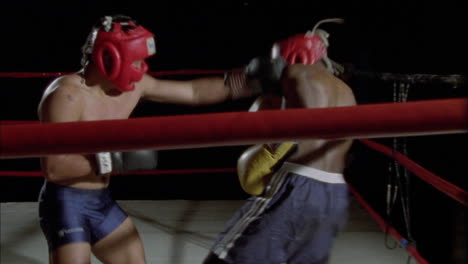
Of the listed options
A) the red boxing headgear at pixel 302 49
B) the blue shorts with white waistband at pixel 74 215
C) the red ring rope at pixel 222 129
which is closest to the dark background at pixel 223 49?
the red boxing headgear at pixel 302 49

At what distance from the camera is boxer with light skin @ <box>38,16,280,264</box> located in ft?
4.41

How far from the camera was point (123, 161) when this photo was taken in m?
1.34

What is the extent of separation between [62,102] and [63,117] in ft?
0.16

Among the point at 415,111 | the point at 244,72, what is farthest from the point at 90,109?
the point at 415,111

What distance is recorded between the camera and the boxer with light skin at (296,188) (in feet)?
3.95

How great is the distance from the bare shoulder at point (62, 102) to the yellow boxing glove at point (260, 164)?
54cm

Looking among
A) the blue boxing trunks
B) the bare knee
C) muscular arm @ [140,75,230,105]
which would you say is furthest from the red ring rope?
muscular arm @ [140,75,230,105]

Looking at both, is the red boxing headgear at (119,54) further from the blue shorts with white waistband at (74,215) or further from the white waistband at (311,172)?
the white waistband at (311,172)

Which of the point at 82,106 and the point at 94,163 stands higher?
the point at 82,106

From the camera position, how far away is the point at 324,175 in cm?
131

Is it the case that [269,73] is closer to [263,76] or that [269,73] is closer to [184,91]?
[263,76]

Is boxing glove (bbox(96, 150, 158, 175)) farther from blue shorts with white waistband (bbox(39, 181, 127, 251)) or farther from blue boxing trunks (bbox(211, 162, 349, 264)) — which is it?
blue boxing trunks (bbox(211, 162, 349, 264))

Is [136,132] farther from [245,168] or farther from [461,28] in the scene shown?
[461,28]

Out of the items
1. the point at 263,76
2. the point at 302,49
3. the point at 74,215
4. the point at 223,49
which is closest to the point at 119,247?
the point at 74,215
